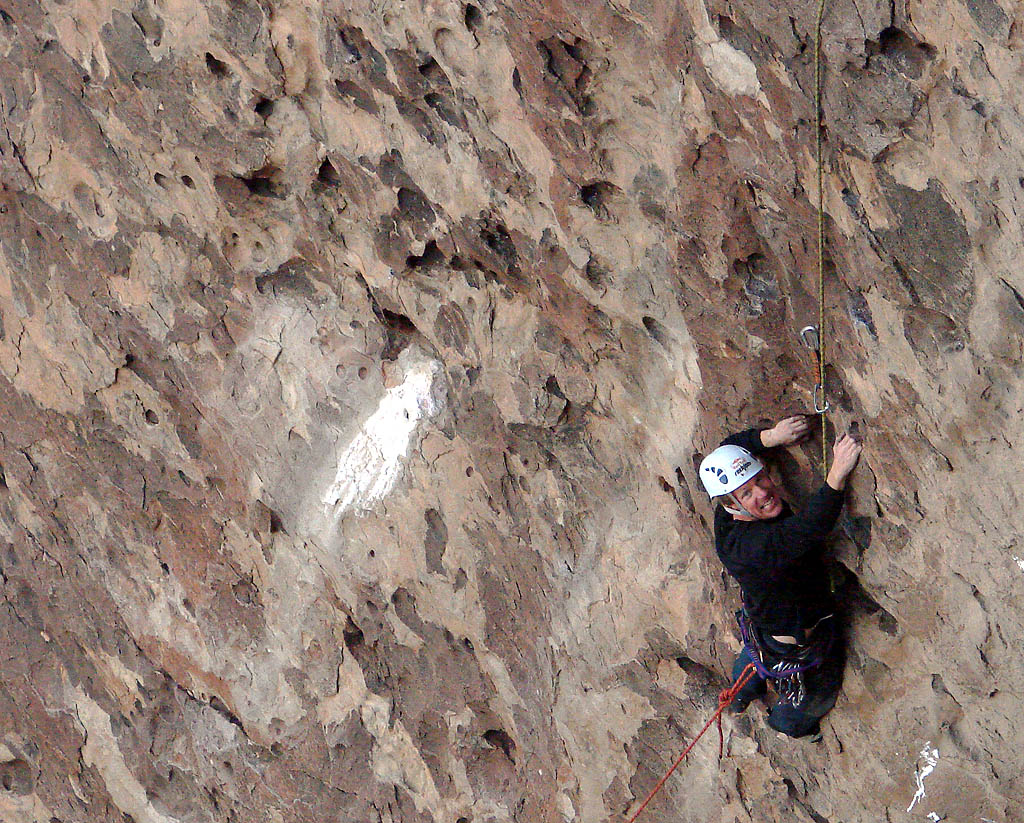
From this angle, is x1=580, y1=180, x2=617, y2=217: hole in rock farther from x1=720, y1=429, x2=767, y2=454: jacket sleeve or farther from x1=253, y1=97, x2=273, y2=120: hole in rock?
x1=253, y1=97, x2=273, y2=120: hole in rock

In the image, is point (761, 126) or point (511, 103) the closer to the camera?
point (761, 126)

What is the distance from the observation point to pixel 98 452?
6664 mm

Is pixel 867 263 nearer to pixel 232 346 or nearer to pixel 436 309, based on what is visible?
pixel 436 309

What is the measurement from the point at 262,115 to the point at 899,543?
11.5ft

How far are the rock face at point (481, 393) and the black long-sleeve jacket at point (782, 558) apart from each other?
→ 5.5 inches

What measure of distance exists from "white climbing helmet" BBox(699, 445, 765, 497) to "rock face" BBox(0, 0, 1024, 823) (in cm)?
27

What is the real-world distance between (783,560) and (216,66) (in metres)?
3.51

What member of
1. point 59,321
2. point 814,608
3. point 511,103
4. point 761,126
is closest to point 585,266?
point 511,103

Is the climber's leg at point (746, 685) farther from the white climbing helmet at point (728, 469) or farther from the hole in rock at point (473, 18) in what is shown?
the hole in rock at point (473, 18)

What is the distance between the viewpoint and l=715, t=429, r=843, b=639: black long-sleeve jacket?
4117mm

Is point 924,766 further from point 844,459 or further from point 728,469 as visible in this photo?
point 728,469

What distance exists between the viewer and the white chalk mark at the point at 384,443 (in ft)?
19.0

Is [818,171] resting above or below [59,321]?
above

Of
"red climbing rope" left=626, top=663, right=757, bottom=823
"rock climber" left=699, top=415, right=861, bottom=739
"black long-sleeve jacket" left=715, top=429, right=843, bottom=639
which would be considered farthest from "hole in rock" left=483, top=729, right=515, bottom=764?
"black long-sleeve jacket" left=715, top=429, right=843, bottom=639
